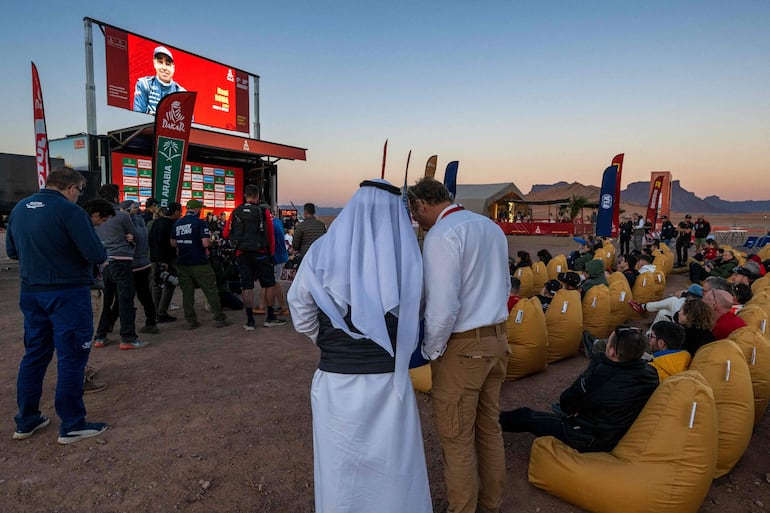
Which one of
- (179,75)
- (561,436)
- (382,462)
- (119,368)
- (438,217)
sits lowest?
(119,368)

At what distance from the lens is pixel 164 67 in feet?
53.2

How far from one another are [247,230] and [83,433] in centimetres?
301

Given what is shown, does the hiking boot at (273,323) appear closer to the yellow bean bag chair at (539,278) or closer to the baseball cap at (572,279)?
the baseball cap at (572,279)

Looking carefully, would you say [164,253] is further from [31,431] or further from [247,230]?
[31,431]

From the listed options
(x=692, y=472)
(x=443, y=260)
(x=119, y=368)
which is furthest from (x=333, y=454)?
(x=119, y=368)

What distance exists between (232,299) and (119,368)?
112 inches

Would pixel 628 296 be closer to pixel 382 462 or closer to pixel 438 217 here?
pixel 438 217

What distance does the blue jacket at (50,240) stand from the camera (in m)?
2.74

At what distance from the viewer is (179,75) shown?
17.1 metres

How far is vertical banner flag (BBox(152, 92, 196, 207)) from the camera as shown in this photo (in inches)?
382

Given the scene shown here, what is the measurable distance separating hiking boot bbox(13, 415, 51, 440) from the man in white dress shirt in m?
2.87

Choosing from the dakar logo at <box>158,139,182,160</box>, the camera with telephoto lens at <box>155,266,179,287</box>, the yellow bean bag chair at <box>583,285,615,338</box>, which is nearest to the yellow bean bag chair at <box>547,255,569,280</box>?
the yellow bean bag chair at <box>583,285,615,338</box>

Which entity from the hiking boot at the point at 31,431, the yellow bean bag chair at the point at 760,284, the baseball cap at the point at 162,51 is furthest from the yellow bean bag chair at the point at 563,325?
the baseball cap at the point at 162,51

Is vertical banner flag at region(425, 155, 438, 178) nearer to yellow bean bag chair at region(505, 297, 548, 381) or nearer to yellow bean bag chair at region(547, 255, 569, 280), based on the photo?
yellow bean bag chair at region(547, 255, 569, 280)
